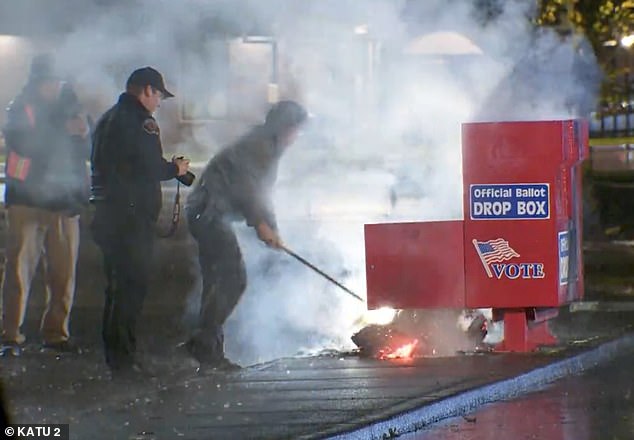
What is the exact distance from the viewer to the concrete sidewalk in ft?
21.2

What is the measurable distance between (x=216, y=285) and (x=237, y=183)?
0.62 metres

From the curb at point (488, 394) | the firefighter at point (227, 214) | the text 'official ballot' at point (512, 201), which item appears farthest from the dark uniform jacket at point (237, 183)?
the curb at point (488, 394)

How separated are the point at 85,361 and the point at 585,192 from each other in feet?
42.8

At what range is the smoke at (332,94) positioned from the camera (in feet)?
32.0

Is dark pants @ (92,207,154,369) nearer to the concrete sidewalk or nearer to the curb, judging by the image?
the concrete sidewalk

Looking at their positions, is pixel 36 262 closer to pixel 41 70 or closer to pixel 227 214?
pixel 41 70

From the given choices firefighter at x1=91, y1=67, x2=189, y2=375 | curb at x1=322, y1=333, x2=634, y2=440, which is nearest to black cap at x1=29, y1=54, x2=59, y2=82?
firefighter at x1=91, y1=67, x2=189, y2=375

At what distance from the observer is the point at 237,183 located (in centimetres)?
848

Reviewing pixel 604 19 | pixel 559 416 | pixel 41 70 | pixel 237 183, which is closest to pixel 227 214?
pixel 237 183

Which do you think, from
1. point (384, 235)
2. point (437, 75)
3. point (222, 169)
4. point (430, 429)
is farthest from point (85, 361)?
point (437, 75)

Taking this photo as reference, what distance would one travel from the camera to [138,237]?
25.7 feet

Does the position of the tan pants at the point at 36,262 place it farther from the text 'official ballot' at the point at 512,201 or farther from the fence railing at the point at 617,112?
the fence railing at the point at 617,112

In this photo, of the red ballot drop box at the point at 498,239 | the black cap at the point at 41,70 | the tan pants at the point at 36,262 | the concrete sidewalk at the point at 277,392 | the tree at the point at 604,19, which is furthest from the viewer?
the tree at the point at 604,19

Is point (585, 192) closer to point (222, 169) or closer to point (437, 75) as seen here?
point (437, 75)
